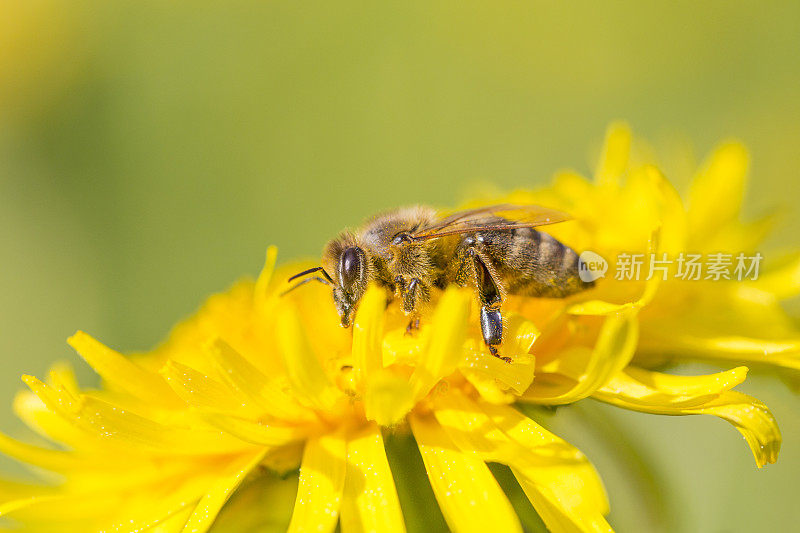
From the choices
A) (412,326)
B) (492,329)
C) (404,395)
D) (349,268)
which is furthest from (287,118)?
(404,395)

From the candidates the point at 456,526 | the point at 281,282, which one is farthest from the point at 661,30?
the point at 456,526

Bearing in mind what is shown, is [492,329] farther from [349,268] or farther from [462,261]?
[349,268]

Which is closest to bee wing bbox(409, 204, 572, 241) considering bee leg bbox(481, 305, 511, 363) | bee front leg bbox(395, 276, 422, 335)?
bee front leg bbox(395, 276, 422, 335)

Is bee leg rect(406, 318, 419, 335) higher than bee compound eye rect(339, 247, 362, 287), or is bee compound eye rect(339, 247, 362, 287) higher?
bee compound eye rect(339, 247, 362, 287)

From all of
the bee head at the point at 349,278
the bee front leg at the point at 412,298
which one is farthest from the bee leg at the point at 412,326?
the bee head at the point at 349,278

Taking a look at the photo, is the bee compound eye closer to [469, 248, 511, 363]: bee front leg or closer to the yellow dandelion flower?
the yellow dandelion flower

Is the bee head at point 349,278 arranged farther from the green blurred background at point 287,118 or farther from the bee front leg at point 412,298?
the green blurred background at point 287,118

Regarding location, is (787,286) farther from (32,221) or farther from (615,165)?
(32,221)
